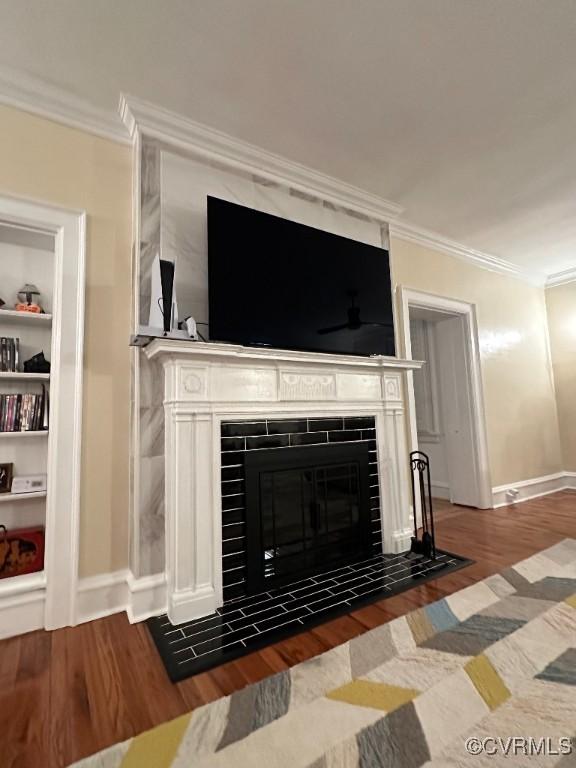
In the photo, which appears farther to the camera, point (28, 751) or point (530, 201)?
point (530, 201)

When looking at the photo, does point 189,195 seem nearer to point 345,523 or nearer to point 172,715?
point 345,523

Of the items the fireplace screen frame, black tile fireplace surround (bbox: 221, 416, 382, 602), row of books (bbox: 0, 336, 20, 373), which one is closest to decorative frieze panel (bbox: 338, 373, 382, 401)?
black tile fireplace surround (bbox: 221, 416, 382, 602)

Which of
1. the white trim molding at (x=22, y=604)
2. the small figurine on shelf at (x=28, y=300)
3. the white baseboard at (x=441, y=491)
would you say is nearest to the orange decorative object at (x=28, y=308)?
the small figurine on shelf at (x=28, y=300)

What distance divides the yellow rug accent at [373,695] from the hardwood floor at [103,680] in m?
0.24

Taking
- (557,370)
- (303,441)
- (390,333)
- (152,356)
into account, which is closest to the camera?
(152,356)

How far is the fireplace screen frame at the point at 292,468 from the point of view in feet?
6.78

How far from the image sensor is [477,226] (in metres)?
3.59

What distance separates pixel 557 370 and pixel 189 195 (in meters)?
5.00

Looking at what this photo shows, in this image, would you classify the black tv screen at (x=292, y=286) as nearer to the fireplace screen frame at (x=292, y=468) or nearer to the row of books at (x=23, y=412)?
the fireplace screen frame at (x=292, y=468)

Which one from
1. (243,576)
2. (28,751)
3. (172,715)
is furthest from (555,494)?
(28,751)

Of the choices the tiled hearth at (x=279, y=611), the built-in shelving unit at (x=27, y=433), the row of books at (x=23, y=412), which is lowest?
the tiled hearth at (x=279, y=611)

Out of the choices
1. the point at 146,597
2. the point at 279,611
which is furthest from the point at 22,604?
the point at 279,611

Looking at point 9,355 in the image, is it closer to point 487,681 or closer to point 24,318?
point 24,318

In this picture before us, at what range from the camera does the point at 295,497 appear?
229 cm
